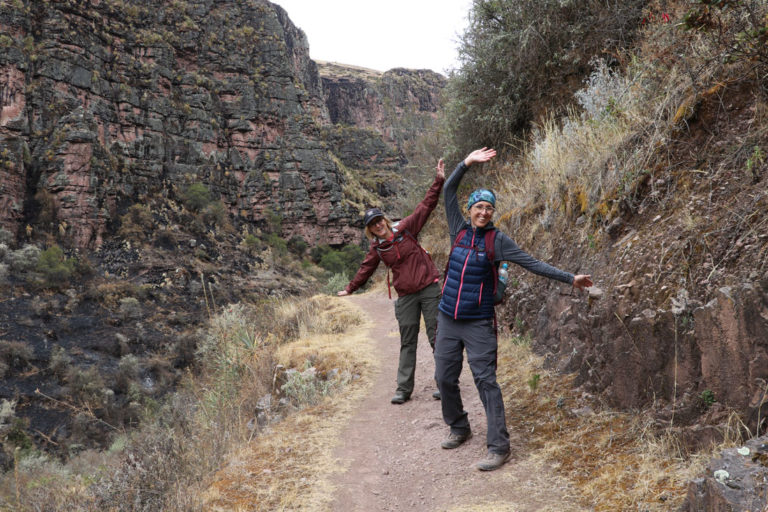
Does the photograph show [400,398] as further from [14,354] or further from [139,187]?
[139,187]

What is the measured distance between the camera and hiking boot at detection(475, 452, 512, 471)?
10.4ft

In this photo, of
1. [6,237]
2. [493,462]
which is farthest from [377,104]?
[493,462]

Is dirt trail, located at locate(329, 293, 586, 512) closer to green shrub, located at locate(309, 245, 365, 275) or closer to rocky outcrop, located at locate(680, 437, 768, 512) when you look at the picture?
rocky outcrop, located at locate(680, 437, 768, 512)

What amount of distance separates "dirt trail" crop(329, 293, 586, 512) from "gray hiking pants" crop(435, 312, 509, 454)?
258 mm

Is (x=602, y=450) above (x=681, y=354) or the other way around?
the other way around

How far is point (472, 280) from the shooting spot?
3273mm

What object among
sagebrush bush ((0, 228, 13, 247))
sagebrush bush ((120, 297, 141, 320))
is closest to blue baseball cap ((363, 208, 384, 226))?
sagebrush bush ((120, 297, 141, 320))

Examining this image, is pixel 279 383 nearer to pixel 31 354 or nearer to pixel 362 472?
pixel 362 472

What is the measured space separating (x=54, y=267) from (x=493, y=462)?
3706 cm

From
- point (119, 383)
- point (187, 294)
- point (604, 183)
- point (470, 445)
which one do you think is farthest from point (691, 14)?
point (187, 294)

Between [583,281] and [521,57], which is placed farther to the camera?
[521,57]

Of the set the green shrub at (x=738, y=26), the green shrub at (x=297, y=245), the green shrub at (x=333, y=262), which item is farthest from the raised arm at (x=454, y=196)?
the green shrub at (x=297, y=245)

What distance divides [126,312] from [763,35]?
117ft

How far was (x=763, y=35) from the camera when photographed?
10.5 ft
